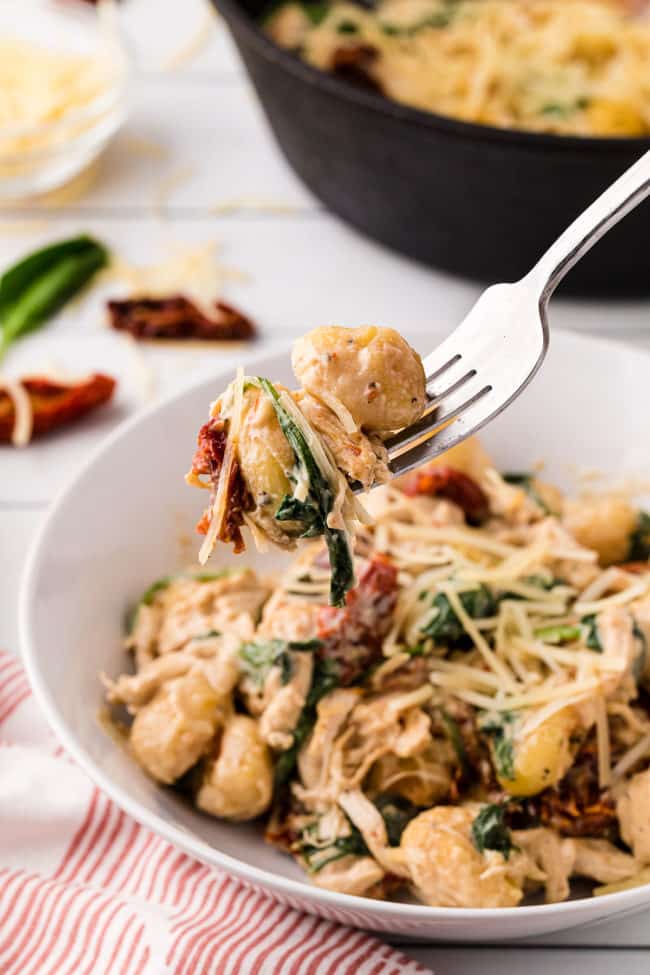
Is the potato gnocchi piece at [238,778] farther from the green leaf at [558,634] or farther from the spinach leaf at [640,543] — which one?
the spinach leaf at [640,543]

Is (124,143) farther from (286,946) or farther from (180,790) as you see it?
(286,946)

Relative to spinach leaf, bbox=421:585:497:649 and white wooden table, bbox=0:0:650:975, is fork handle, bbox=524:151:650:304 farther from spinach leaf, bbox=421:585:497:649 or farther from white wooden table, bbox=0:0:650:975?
white wooden table, bbox=0:0:650:975

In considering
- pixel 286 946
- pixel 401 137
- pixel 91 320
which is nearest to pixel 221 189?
pixel 91 320

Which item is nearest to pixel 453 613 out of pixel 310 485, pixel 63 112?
pixel 310 485

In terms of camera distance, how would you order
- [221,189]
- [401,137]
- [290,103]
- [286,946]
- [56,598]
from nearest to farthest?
[286,946] → [56,598] → [401,137] → [290,103] → [221,189]

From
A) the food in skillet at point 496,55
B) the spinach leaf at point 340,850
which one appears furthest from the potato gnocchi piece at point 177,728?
the food in skillet at point 496,55
